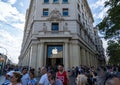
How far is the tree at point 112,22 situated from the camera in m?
14.0

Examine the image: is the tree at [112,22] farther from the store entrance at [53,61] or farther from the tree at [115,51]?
the store entrance at [53,61]

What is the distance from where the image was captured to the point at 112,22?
1524 cm

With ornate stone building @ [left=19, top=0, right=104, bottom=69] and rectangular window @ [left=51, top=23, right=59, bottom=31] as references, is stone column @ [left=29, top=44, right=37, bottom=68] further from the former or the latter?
rectangular window @ [left=51, top=23, right=59, bottom=31]

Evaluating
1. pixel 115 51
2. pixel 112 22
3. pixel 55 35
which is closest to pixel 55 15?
pixel 55 35

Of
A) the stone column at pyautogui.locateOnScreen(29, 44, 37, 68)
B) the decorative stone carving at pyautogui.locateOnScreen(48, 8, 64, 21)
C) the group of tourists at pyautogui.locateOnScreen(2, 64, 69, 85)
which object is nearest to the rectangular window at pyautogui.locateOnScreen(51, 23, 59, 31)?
the decorative stone carving at pyautogui.locateOnScreen(48, 8, 64, 21)

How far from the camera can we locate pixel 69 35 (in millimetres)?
26031

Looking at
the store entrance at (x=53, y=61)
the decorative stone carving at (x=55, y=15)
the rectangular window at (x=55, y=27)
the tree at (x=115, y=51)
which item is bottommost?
the store entrance at (x=53, y=61)

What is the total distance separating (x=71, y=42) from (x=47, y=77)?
2139cm

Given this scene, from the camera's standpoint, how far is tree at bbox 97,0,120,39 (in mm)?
13995

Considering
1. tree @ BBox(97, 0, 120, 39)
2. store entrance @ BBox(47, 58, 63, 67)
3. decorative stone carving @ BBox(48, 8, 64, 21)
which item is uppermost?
decorative stone carving @ BBox(48, 8, 64, 21)

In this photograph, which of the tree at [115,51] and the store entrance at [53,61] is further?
the store entrance at [53,61]

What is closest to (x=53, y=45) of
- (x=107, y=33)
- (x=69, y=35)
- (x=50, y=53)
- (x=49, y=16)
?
(x=50, y=53)

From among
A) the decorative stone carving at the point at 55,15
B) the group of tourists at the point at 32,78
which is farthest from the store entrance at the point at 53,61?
the group of tourists at the point at 32,78

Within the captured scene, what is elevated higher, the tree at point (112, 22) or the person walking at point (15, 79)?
the tree at point (112, 22)
